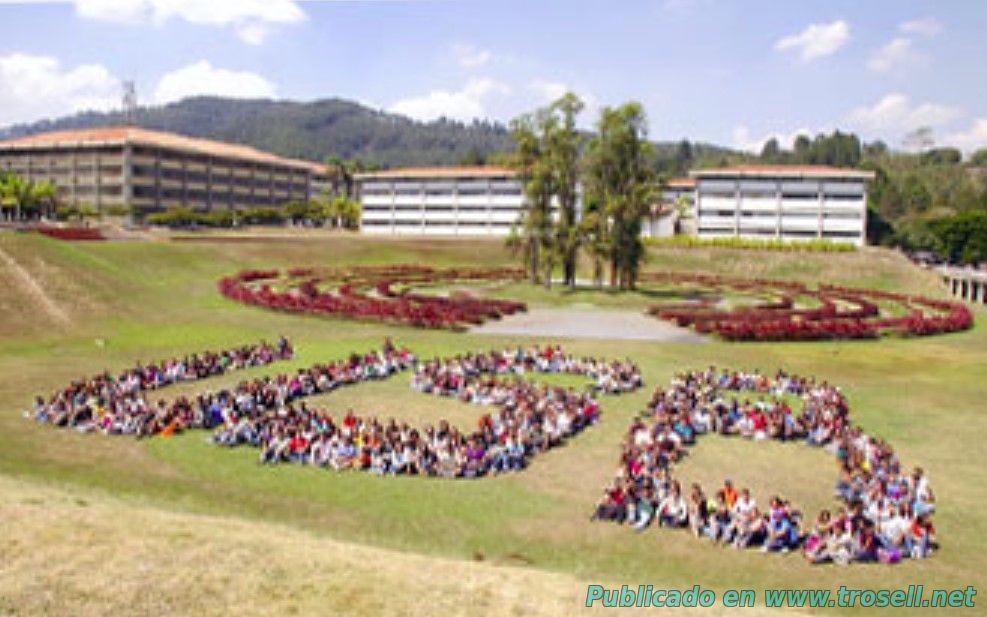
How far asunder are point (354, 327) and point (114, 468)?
93.8 feet

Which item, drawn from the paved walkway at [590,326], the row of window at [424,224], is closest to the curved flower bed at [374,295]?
the paved walkway at [590,326]

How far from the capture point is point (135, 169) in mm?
138875

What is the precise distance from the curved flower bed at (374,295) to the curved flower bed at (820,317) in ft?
44.1

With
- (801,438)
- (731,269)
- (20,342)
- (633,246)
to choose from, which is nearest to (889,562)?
(801,438)

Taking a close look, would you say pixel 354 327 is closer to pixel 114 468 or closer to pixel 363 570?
pixel 114 468

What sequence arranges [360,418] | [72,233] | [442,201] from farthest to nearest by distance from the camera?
[442,201] < [72,233] < [360,418]

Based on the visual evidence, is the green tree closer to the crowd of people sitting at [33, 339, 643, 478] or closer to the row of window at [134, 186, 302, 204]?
the crowd of people sitting at [33, 339, 643, 478]

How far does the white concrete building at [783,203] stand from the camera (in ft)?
372

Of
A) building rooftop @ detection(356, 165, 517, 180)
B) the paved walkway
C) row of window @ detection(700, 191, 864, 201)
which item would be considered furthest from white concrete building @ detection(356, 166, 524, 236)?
the paved walkway

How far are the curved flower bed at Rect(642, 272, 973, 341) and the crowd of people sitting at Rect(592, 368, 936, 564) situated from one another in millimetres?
22668

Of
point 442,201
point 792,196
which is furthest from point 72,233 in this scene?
point 792,196

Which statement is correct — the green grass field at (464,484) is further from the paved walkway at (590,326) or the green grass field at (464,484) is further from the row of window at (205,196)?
the row of window at (205,196)

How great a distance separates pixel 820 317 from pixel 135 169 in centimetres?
11801

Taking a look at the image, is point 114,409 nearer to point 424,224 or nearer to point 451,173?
point 451,173
